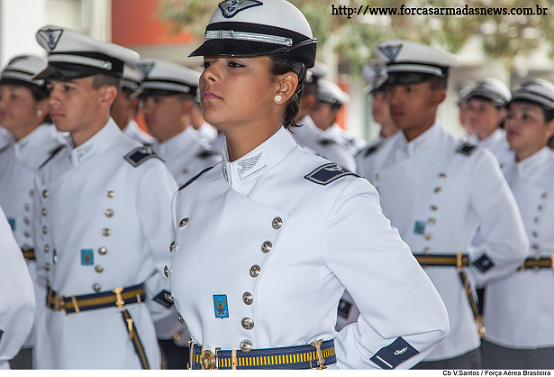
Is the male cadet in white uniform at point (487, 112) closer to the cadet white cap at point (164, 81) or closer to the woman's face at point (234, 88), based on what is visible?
the cadet white cap at point (164, 81)

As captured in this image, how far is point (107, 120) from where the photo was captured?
3.27 m

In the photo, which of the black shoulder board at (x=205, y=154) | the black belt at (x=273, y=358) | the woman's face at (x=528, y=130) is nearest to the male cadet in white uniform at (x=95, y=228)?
the black belt at (x=273, y=358)

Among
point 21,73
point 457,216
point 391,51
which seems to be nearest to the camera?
point 457,216

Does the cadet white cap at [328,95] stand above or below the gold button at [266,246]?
above

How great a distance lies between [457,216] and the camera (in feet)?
11.9

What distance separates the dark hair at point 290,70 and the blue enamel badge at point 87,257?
1.26 m

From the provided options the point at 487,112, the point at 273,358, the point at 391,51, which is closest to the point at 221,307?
the point at 273,358

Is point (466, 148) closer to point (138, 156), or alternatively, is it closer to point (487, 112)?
point (138, 156)

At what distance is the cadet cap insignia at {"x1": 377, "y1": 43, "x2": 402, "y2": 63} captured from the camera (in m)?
4.03

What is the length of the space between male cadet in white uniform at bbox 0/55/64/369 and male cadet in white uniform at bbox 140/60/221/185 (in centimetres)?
82

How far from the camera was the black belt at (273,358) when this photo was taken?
1.74 metres

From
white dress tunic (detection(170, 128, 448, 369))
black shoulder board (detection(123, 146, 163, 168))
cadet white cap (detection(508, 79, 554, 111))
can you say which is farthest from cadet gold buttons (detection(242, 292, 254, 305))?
cadet white cap (detection(508, 79, 554, 111))

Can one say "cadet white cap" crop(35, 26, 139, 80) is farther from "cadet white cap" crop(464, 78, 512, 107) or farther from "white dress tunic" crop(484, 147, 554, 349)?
"cadet white cap" crop(464, 78, 512, 107)

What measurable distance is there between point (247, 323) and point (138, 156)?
1583mm
